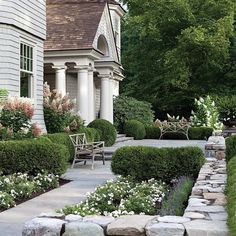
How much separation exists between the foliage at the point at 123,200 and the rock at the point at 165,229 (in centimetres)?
170

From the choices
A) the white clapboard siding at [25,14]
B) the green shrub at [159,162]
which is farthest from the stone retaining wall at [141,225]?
the white clapboard siding at [25,14]

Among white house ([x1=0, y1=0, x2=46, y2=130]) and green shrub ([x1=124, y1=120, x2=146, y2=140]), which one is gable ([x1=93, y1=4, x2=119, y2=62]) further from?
white house ([x1=0, y1=0, x2=46, y2=130])

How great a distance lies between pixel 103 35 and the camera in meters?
21.8

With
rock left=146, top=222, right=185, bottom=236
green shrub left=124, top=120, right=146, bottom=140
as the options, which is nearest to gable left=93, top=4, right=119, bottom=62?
green shrub left=124, top=120, right=146, bottom=140

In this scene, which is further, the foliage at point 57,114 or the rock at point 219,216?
the foliage at point 57,114

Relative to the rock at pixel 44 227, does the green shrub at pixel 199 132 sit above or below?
above

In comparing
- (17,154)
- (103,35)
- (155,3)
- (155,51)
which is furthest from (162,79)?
(17,154)

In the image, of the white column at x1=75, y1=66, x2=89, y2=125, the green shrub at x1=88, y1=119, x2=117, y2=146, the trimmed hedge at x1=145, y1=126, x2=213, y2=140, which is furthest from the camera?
the trimmed hedge at x1=145, y1=126, x2=213, y2=140

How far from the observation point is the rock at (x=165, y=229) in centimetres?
436

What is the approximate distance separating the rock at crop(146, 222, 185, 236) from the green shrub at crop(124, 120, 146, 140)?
21130 millimetres

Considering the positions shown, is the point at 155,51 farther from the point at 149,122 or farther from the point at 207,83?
the point at 149,122

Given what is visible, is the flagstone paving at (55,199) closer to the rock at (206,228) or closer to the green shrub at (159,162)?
the green shrub at (159,162)

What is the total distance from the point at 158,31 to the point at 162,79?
3571mm

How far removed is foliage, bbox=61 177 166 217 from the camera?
665 cm
